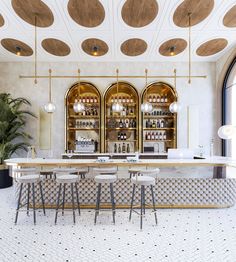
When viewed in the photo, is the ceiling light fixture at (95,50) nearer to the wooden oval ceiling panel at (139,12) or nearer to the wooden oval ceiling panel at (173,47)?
the wooden oval ceiling panel at (139,12)

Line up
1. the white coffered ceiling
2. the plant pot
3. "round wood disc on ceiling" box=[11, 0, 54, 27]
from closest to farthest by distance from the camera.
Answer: "round wood disc on ceiling" box=[11, 0, 54, 27], the white coffered ceiling, the plant pot

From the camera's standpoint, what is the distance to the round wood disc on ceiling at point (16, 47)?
5.34 meters

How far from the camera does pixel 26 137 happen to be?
624 cm

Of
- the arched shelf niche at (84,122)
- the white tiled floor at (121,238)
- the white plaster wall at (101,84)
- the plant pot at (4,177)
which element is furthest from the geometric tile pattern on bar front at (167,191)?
the white plaster wall at (101,84)

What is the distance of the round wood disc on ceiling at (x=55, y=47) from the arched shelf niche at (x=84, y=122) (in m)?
0.95

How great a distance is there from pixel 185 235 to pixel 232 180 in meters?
1.73

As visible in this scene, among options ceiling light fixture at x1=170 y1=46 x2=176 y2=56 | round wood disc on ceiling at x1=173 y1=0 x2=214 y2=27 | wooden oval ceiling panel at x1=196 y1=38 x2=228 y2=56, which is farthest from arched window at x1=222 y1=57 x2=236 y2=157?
round wood disc on ceiling at x1=173 y1=0 x2=214 y2=27

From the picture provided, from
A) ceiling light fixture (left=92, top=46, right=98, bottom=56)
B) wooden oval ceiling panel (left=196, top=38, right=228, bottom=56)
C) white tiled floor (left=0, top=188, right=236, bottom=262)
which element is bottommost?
white tiled floor (left=0, top=188, right=236, bottom=262)

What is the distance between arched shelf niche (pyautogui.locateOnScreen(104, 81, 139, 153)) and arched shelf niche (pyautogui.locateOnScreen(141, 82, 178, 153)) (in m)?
0.28

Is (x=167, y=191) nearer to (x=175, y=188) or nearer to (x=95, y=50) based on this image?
Answer: (x=175, y=188)

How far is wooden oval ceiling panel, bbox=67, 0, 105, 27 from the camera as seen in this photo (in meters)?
3.98

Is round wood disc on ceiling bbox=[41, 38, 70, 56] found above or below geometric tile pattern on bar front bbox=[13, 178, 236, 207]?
above

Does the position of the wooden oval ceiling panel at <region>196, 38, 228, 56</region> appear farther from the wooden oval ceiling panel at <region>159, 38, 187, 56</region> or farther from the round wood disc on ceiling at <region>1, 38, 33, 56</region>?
the round wood disc on ceiling at <region>1, 38, 33, 56</region>

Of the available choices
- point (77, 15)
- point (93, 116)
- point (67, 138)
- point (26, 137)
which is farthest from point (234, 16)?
point (26, 137)
